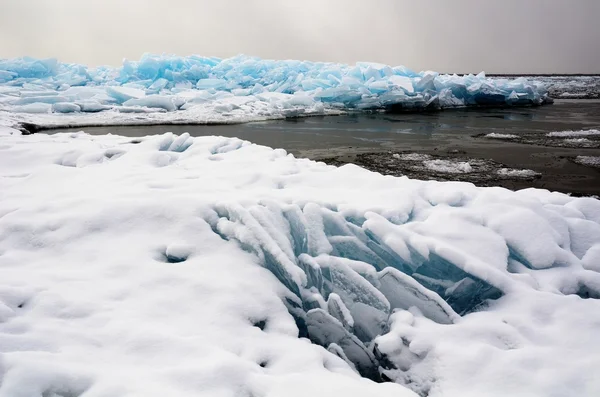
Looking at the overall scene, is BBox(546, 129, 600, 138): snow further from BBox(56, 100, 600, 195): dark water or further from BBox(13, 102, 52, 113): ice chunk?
BBox(13, 102, 52, 113): ice chunk

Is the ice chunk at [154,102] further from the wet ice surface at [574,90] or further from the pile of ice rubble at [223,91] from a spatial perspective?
the wet ice surface at [574,90]

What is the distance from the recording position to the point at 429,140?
12055 mm

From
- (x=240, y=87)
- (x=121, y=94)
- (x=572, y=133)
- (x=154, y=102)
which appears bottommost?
(x=572, y=133)

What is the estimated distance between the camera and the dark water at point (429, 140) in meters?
7.93

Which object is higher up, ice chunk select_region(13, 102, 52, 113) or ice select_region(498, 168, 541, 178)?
ice chunk select_region(13, 102, 52, 113)

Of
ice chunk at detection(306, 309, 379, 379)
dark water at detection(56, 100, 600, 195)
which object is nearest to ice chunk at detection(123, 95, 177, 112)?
dark water at detection(56, 100, 600, 195)

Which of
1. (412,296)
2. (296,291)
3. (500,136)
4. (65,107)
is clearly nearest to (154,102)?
(65,107)

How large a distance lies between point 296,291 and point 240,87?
74.7 ft

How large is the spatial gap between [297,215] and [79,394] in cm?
183

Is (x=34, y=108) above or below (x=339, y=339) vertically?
above

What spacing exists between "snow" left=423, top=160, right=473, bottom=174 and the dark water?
48 cm

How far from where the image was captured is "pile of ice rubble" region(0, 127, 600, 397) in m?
2.04

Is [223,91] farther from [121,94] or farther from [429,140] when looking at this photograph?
[429,140]

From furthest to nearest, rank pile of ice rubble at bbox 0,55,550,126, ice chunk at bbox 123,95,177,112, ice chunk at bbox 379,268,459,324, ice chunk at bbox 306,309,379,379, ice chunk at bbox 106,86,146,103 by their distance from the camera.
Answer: ice chunk at bbox 106,86,146,103
ice chunk at bbox 123,95,177,112
pile of ice rubble at bbox 0,55,550,126
ice chunk at bbox 379,268,459,324
ice chunk at bbox 306,309,379,379
